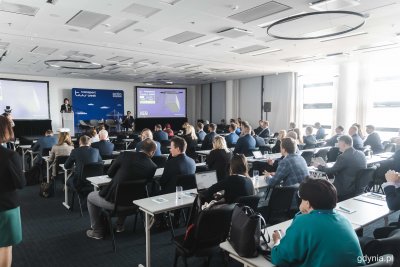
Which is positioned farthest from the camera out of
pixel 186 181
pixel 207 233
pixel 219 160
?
pixel 219 160

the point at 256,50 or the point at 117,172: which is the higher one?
the point at 256,50

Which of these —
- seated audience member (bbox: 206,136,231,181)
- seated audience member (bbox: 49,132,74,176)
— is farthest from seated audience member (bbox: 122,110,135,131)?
seated audience member (bbox: 206,136,231,181)

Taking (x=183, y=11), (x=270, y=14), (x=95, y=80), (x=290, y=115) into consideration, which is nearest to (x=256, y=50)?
(x=270, y=14)

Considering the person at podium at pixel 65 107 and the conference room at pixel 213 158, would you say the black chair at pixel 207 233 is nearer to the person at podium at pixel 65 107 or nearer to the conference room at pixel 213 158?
the conference room at pixel 213 158

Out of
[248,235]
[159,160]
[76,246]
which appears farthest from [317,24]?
[76,246]

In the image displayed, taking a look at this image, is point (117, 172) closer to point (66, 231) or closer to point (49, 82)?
point (66, 231)

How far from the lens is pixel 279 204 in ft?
11.8

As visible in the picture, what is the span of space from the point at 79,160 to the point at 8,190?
2.59 metres

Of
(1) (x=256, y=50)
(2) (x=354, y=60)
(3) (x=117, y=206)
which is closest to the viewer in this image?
(3) (x=117, y=206)

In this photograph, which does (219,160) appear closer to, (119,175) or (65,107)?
(119,175)

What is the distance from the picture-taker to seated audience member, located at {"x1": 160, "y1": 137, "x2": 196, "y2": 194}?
4152 mm

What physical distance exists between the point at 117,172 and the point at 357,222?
277cm

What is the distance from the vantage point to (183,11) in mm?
5121

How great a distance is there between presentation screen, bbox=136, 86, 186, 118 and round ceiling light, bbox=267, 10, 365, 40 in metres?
12.1
